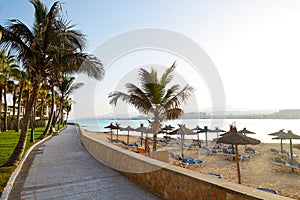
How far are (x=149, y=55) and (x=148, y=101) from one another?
4.31 meters

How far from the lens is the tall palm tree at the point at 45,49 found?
6.79 m

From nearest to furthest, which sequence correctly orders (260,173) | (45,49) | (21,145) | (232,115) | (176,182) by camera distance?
(176,182) → (21,145) → (45,49) → (260,173) → (232,115)

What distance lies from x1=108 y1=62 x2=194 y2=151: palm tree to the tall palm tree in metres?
2.28

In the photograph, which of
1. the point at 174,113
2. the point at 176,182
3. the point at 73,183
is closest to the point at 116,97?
→ the point at 174,113

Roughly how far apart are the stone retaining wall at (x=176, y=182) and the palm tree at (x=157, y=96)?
4336 mm

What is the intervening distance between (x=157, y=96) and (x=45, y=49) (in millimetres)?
5441

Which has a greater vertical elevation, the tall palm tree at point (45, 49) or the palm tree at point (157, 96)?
the tall palm tree at point (45, 49)

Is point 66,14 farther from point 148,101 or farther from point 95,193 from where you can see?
point 95,193

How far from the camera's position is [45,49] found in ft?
24.5

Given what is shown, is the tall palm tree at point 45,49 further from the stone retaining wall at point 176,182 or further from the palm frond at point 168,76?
the stone retaining wall at point 176,182

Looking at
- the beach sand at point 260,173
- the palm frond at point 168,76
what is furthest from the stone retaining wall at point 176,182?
the palm frond at point 168,76

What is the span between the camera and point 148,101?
383 inches

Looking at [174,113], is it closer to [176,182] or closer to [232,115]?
[176,182]

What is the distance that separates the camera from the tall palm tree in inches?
267
